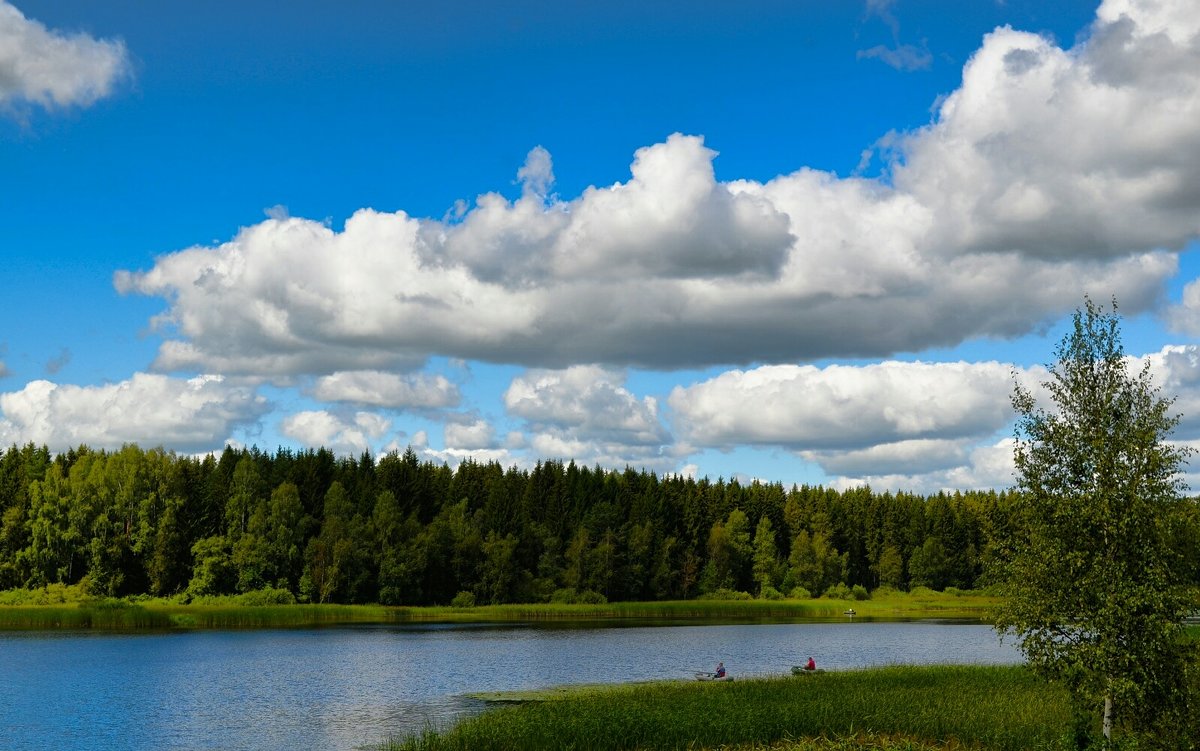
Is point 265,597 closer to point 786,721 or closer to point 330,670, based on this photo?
point 330,670

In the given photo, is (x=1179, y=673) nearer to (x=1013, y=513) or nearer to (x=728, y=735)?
(x=1013, y=513)

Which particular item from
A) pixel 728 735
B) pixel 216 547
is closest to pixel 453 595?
pixel 216 547

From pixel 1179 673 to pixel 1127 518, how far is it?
470 cm

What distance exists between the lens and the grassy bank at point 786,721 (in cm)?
3566

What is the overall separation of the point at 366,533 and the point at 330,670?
79.0 meters

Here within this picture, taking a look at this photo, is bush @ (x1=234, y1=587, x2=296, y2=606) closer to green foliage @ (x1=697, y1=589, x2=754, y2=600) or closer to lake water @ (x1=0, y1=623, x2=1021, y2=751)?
lake water @ (x1=0, y1=623, x2=1021, y2=751)

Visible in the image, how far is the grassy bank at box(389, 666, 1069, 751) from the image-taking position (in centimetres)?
3566

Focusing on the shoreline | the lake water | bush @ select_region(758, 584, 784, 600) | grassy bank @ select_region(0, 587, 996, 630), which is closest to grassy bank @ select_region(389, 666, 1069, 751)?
the lake water

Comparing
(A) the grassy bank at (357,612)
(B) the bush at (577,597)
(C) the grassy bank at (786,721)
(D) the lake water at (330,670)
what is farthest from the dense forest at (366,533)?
(C) the grassy bank at (786,721)

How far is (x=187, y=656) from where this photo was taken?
79812 millimetres

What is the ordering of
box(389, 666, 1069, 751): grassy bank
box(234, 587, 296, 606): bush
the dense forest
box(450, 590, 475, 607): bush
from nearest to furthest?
box(389, 666, 1069, 751): grassy bank, box(234, 587, 296, 606): bush, the dense forest, box(450, 590, 475, 607): bush

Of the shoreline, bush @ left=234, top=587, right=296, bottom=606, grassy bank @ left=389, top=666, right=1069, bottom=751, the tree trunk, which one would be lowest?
the shoreline

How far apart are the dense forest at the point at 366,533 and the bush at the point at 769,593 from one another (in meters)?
0.54

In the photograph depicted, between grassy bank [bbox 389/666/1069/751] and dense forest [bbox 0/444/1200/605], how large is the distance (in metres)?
84.3
